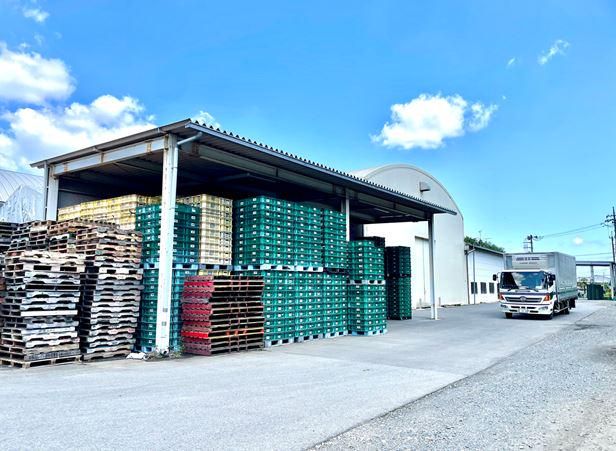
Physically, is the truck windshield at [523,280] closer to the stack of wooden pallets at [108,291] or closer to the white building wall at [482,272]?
the white building wall at [482,272]

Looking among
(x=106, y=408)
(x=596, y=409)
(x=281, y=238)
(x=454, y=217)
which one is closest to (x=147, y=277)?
(x=281, y=238)

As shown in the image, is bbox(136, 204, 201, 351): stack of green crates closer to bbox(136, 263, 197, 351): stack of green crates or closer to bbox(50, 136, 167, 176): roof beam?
bbox(136, 263, 197, 351): stack of green crates

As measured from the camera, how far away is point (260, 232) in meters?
13.2

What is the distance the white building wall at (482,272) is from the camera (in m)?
42.6

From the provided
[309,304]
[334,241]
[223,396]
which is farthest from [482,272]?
[223,396]

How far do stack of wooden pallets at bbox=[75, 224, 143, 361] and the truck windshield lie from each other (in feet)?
63.3

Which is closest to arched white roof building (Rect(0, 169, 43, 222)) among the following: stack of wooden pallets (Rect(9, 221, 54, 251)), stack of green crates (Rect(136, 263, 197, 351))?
stack of wooden pallets (Rect(9, 221, 54, 251))

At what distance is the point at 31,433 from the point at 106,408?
118 cm

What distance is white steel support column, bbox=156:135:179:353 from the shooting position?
11.1 metres

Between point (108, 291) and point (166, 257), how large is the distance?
4.99ft

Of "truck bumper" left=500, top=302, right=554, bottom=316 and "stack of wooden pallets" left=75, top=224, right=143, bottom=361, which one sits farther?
"truck bumper" left=500, top=302, right=554, bottom=316

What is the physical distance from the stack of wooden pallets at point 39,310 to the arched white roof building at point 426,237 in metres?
19.9

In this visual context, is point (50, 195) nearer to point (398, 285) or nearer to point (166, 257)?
point (166, 257)

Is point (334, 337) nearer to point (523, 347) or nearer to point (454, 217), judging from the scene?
point (523, 347)
